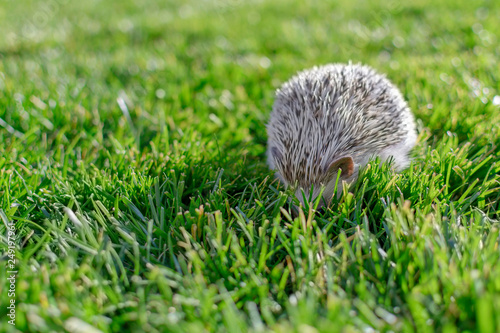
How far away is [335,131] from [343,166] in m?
0.29

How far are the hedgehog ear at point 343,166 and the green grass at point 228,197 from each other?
18cm

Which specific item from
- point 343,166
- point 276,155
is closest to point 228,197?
point 276,155

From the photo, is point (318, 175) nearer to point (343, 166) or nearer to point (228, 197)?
point (343, 166)

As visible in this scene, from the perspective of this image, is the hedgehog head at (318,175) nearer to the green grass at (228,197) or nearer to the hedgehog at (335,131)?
the hedgehog at (335,131)

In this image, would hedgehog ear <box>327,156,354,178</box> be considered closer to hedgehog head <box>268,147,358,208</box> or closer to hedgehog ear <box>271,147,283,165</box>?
hedgehog head <box>268,147,358,208</box>

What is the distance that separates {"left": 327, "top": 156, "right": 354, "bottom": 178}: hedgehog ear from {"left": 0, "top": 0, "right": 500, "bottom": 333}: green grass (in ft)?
0.59

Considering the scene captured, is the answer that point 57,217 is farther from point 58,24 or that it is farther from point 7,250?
point 58,24

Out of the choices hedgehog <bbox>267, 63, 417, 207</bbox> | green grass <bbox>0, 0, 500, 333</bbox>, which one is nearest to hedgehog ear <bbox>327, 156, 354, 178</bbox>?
hedgehog <bbox>267, 63, 417, 207</bbox>

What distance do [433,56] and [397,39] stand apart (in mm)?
643

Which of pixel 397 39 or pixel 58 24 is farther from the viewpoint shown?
pixel 58 24

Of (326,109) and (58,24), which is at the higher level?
(58,24)

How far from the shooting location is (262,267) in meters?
1.89

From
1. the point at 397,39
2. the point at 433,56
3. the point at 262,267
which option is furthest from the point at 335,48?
the point at 262,267

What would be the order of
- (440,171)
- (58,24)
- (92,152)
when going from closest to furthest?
1. (440,171)
2. (92,152)
3. (58,24)
